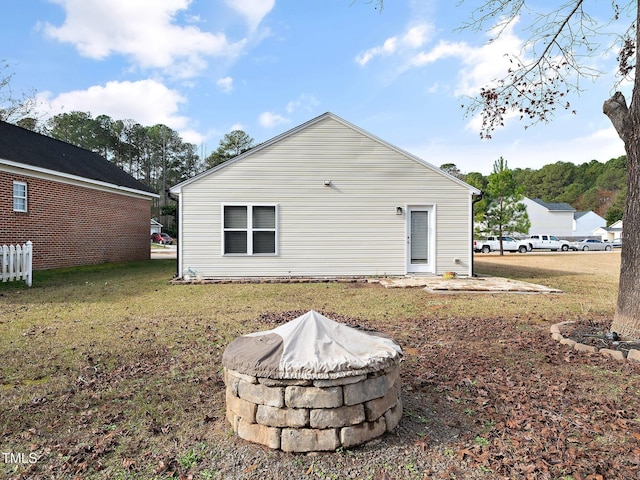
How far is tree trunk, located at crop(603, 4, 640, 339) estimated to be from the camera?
4.58m

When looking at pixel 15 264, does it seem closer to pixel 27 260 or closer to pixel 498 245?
pixel 27 260

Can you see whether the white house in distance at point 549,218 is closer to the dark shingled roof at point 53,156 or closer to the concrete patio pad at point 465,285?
the concrete patio pad at point 465,285

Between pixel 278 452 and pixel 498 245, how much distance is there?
30.6 meters

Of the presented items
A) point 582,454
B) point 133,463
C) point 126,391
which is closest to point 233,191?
point 126,391

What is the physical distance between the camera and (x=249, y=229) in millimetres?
10727

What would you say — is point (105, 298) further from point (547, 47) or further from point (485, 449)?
point (547, 47)

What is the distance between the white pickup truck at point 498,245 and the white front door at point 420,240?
19.4 meters

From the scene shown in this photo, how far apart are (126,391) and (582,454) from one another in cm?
357

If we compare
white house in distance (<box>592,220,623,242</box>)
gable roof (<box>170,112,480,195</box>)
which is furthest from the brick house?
white house in distance (<box>592,220,623,242</box>)

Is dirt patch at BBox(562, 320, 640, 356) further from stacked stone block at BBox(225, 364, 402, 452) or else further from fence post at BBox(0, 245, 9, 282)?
fence post at BBox(0, 245, 9, 282)

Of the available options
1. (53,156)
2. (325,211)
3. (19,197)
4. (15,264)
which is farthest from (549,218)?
(15,264)

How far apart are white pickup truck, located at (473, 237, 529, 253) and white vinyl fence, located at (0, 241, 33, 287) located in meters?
27.1

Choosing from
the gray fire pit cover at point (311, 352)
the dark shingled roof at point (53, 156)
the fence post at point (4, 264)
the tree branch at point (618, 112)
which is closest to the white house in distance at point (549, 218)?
the dark shingled roof at point (53, 156)

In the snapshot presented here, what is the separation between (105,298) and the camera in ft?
25.9
